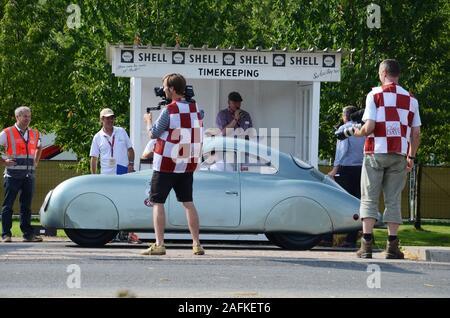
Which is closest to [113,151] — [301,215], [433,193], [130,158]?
[130,158]

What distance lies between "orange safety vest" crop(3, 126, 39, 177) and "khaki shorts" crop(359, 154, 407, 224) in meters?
5.42

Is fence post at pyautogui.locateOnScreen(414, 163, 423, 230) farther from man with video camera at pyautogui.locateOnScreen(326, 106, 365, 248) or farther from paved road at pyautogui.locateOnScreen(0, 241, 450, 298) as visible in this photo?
paved road at pyautogui.locateOnScreen(0, 241, 450, 298)

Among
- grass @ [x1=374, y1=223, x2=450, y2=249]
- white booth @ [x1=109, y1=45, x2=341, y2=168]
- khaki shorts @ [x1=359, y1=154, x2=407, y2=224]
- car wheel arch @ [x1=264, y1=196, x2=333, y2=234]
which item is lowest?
grass @ [x1=374, y1=223, x2=450, y2=249]

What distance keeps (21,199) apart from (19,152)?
27.6 inches

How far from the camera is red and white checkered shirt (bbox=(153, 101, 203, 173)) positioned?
36.5 feet

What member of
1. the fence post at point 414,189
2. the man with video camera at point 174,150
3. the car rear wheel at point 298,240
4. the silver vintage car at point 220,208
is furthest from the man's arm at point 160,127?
the fence post at point 414,189

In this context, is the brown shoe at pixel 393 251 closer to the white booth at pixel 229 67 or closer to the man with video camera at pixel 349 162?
the man with video camera at pixel 349 162

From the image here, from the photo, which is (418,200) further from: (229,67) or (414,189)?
(229,67)

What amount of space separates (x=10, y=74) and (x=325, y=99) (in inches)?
329

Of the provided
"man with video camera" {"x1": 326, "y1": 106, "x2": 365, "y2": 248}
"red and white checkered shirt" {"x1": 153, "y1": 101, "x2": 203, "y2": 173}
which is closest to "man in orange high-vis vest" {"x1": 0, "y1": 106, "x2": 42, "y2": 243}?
"man with video camera" {"x1": 326, "y1": 106, "x2": 365, "y2": 248}
